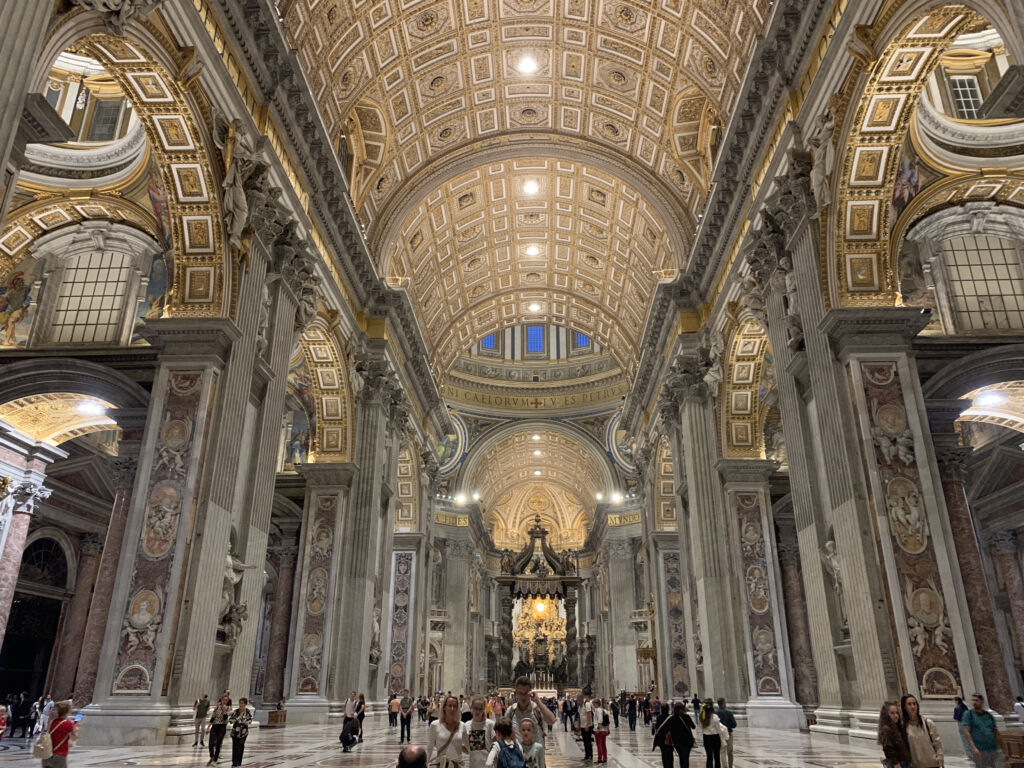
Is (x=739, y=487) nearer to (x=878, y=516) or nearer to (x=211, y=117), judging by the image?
(x=878, y=516)

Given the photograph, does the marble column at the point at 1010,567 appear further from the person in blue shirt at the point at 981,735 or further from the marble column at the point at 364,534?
the marble column at the point at 364,534

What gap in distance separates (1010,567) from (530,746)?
63.6 feet

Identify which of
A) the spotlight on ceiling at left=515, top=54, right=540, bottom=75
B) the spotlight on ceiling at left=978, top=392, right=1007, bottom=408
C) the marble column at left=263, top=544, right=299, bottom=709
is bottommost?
the marble column at left=263, top=544, right=299, bottom=709

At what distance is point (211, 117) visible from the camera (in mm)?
10578

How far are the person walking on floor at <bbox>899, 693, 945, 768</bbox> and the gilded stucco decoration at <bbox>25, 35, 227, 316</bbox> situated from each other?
9.73 meters

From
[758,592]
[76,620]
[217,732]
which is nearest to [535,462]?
[76,620]

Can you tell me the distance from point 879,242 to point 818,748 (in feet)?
22.5

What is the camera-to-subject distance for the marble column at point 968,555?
411 inches

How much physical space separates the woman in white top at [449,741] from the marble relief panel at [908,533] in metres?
6.53

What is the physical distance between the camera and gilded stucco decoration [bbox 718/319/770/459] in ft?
55.8

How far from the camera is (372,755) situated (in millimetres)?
9375

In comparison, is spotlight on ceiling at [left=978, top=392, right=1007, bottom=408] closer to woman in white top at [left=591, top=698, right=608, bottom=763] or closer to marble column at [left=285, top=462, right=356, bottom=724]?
woman in white top at [left=591, top=698, right=608, bottom=763]

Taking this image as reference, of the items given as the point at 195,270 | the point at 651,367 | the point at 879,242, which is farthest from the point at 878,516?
the point at 651,367

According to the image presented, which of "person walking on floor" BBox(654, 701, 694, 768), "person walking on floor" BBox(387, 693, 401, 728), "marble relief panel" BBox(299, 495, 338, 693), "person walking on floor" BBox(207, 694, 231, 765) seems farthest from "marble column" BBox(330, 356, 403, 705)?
"person walking on floor" BBox(654, 701, 694, 768)
